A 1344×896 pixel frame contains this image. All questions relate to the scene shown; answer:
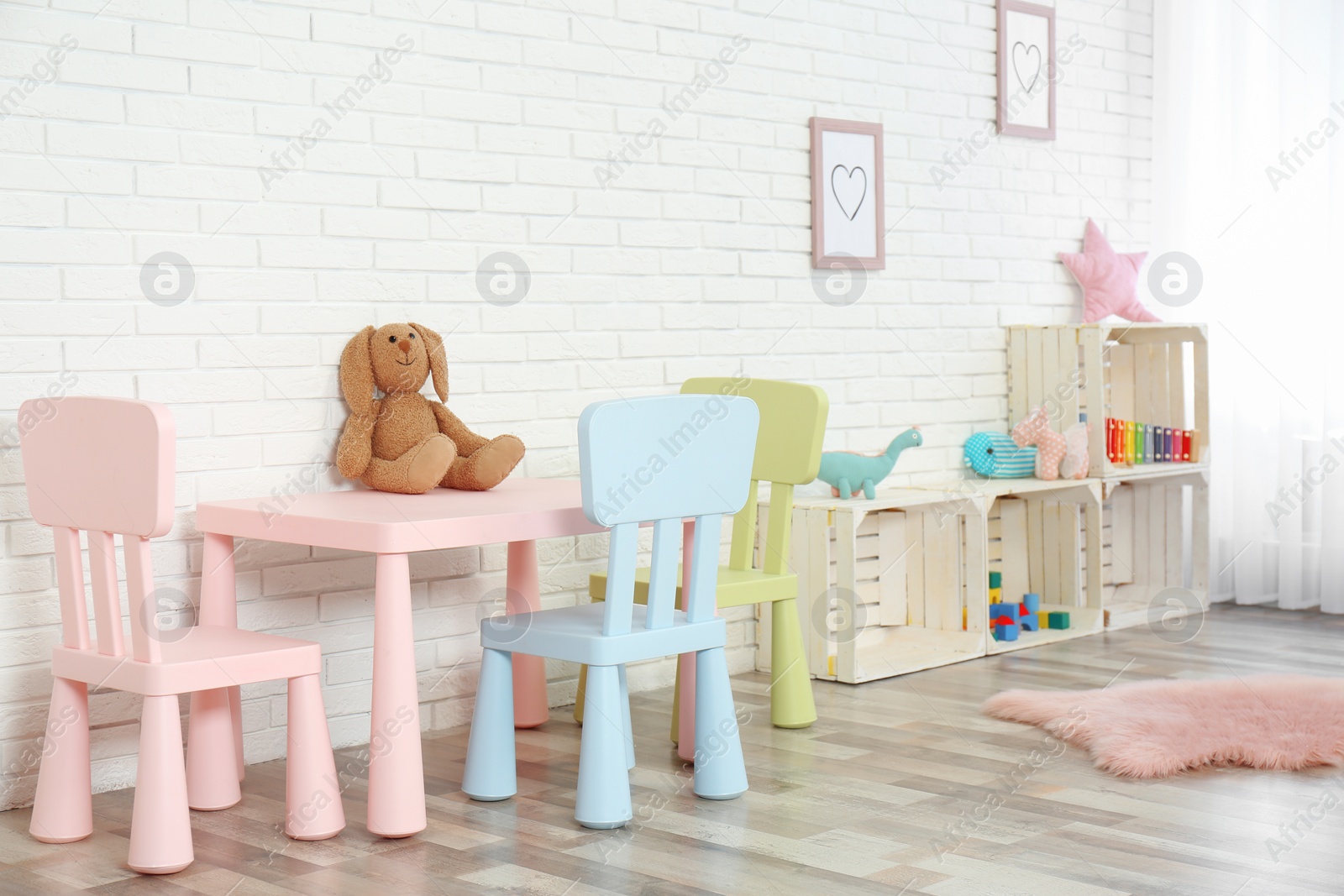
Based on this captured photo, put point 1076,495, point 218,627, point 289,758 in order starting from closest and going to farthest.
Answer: point 289,758 → point 218,627 → point 1076,495

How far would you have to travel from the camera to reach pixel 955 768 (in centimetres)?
261

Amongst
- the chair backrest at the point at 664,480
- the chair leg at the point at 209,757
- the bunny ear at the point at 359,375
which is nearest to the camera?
the chair backrest at the point at 664,480

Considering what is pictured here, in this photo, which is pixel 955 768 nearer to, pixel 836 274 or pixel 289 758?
pixel 289 758

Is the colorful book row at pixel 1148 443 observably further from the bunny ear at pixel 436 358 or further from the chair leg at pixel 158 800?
the chair leg at pixel 158 800

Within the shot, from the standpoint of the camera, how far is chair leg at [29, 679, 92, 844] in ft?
7.33

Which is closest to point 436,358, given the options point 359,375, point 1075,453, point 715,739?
point 359,375

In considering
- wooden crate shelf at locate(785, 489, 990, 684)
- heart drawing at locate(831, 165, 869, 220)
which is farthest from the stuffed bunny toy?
heart drawing at locate(831, 165, 869, 220)

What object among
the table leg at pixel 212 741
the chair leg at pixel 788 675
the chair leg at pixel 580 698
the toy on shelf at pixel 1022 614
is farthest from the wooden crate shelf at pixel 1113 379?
the table leg at pixel 212 741

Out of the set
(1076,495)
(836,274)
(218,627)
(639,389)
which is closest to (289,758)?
(218,627)

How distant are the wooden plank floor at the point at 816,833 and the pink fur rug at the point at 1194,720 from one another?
0.05 meters

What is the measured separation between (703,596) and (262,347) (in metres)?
1.01

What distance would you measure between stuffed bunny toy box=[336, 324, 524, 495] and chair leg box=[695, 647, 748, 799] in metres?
0.58

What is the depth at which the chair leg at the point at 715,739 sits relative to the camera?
2.42m

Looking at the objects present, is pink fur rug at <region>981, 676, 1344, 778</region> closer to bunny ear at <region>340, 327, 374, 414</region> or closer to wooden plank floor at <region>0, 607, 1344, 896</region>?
wooden plank floor at <region>0, 607, 1344, 896</region>
